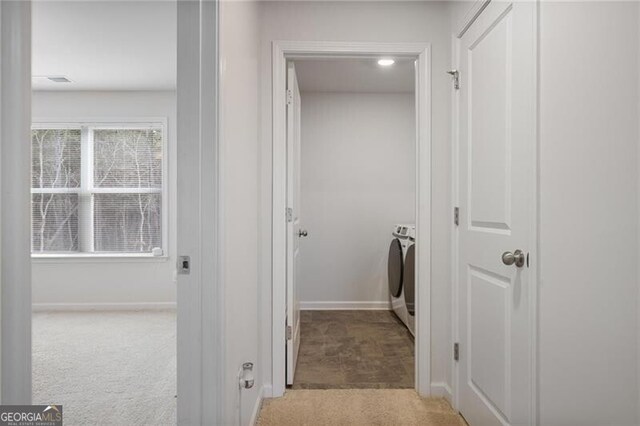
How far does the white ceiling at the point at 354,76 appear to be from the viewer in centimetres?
344

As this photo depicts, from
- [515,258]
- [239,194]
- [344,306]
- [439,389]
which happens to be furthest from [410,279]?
[239,194]

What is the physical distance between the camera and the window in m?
4.23

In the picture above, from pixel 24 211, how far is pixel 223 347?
0.86 metres

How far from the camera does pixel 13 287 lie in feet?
1.93

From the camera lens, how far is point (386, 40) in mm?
2307

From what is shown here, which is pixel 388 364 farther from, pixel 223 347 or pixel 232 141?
pixel 232 141

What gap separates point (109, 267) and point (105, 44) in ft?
7.46

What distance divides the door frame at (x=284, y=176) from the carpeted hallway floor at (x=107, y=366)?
75 cm

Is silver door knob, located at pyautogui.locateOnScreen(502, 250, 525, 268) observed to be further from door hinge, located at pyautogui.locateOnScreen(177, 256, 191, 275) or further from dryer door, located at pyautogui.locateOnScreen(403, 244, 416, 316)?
dryer door, located at pyautogui.locateOnScreen(403, 244, 416, 316)

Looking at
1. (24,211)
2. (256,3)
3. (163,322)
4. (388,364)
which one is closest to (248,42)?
(256,3)

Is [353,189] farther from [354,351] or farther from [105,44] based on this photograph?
[105,44]

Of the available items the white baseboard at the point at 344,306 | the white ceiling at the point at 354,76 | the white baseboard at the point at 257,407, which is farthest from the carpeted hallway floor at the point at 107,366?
the white ceiling at the point at 354,76

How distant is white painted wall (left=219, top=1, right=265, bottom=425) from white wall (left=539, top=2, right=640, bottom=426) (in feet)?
3.57

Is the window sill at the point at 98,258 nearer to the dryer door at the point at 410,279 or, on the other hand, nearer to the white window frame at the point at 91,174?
the white window frame at the point at 91,174
